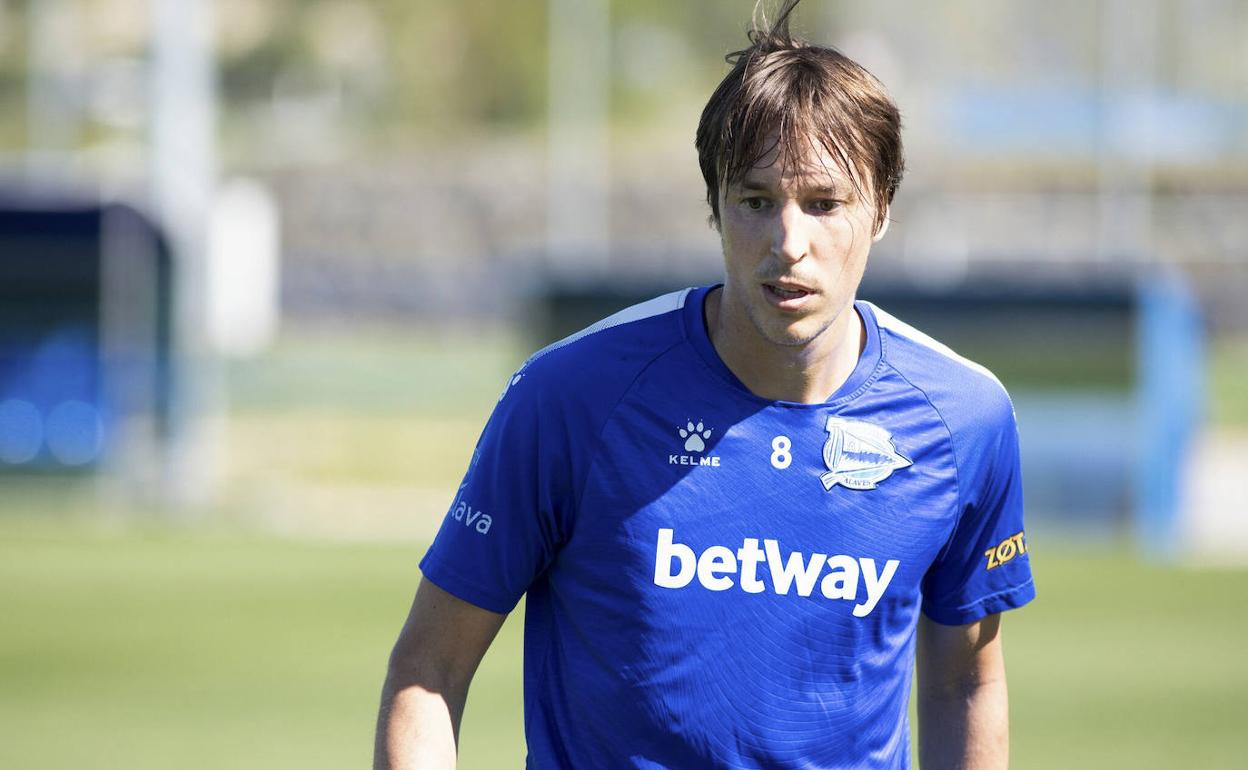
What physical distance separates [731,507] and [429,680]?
62 cm

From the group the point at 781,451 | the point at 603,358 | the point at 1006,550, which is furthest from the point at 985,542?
the point at 603,358

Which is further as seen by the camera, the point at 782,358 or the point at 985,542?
the point at 985,542

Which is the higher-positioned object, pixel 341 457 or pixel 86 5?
pixel 86 5

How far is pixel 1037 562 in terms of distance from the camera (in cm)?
1750

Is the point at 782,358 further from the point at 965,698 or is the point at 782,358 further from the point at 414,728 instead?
the point at 414,728

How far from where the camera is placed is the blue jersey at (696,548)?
3.20 meters

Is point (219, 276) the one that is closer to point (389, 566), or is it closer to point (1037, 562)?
point (389, 566)

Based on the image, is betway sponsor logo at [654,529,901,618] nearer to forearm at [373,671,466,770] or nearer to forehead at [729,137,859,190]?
forearm at [373,671,466,770]

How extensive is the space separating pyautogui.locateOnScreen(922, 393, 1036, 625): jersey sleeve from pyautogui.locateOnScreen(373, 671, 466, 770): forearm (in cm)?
98

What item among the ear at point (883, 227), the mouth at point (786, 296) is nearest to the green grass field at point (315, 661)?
the ear at point (883, 227)

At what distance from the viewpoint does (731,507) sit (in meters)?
3.29

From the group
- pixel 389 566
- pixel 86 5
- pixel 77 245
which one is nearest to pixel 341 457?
pixel 77 245

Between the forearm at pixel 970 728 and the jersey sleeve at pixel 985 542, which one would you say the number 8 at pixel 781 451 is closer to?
the jersey sleeve at pixel 985 542

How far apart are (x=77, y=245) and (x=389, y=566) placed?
791 centimetres
